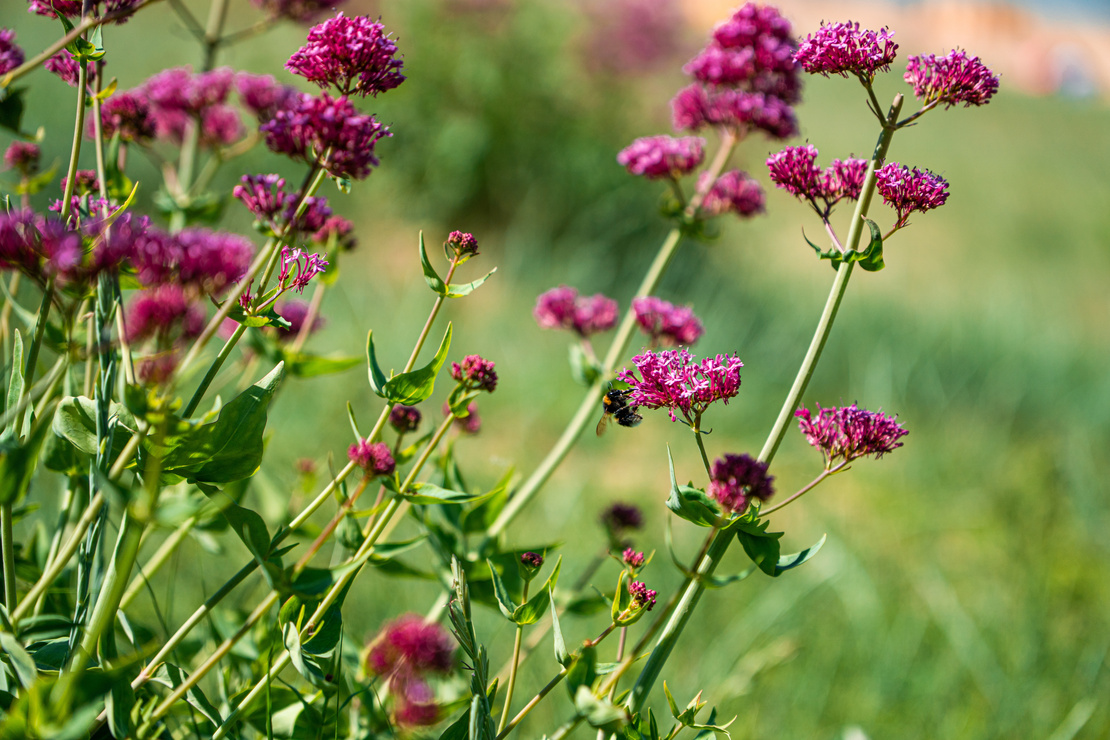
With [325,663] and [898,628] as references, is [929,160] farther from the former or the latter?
[325,663]

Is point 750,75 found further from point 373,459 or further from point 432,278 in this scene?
point 373,459

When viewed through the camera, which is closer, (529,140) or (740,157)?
(529,140)

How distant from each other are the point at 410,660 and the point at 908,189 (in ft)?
2.87

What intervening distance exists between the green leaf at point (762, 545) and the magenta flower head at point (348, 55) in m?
0.66

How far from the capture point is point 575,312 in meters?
1.64

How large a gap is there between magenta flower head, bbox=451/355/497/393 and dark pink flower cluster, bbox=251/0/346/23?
101cm

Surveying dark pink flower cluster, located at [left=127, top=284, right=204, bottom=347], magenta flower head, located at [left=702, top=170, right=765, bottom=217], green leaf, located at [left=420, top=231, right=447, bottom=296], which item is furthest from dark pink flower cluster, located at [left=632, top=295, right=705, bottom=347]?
dark pink flower cluster, located at [left=127, top=284, right=204, bottom=347]

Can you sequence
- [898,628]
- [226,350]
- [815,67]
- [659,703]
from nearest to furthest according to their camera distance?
[226,350]
[815,67]
[659,703]
[898,628]

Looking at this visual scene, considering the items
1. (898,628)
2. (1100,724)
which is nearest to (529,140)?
(898,628)

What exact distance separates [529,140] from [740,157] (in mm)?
2076

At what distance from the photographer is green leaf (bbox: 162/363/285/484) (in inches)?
34.3

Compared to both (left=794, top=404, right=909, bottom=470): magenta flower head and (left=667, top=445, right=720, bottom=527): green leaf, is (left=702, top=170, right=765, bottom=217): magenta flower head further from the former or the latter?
(left=667, top=445, right=720, bottom=527): green leaf

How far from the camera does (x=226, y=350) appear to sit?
34.0 inches

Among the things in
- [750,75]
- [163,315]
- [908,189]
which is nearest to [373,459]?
[163,315]
